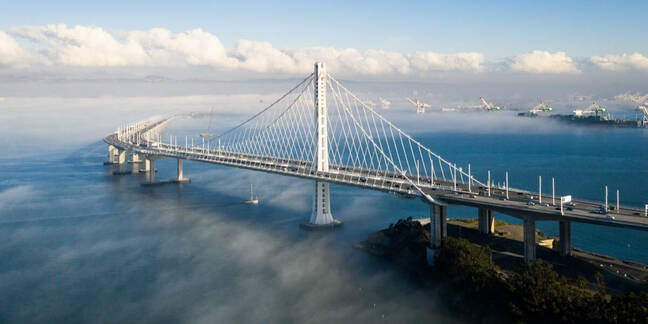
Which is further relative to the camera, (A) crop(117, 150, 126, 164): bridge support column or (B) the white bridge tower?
(A) crop(117, 150, 126, 164): bridge support column

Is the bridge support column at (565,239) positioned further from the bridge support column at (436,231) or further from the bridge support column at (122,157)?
the bridge support column at (122,157)

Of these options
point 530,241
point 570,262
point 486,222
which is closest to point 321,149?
point 486,222

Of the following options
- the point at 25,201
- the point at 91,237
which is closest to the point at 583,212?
the point at 91,237

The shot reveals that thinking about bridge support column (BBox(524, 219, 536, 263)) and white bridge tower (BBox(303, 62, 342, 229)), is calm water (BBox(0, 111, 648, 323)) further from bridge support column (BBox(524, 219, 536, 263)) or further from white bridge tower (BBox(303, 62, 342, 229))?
bridge support column (BBox(524, 219, 536, 263))

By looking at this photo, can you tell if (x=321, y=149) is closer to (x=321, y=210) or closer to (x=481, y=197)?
(x=321, y=210)

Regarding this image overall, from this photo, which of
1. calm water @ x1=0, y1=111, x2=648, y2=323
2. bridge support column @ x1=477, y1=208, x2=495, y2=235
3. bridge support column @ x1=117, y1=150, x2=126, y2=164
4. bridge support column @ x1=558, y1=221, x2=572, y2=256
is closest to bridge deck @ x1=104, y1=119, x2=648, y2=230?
bridge support column @ x1=558, y1=221, x2=572, y2=256

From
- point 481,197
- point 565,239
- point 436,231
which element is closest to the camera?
point 565,239
